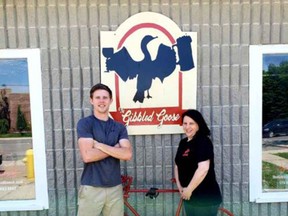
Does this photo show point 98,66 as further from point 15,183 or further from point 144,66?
point 15,183

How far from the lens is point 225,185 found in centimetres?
395

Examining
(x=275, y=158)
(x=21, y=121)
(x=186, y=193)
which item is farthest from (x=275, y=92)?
(x=21, y=121)

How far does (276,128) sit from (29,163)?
280 cm

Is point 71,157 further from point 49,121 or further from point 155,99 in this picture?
point 155,99

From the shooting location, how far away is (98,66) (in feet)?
12.4

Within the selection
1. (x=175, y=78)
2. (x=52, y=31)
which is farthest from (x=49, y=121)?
(x=175, y=78)

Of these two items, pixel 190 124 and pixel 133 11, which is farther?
pixel 133 11

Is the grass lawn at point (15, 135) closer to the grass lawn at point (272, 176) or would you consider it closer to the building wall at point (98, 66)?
the building wall at point (98, 66)

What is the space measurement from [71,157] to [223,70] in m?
1.92

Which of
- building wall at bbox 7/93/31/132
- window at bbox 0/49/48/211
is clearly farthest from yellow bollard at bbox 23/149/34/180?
building wall at bbox 7/93/31/132

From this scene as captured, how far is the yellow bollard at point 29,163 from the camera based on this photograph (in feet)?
12.7

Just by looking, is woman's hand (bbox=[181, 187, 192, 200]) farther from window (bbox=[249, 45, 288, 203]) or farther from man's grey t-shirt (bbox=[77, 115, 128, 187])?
window (bbox=[249, 45, 288, 203])

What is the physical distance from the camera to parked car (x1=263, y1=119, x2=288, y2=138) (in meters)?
3.96

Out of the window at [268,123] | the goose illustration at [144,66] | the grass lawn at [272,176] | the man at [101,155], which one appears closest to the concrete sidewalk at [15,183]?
the man at [101,155]
